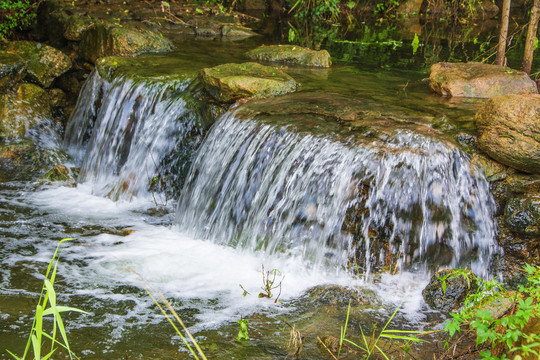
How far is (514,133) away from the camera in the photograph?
4.44m

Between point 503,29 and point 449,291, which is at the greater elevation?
point 503,29

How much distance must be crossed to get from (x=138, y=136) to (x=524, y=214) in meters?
4.41

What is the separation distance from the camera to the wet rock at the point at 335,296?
3.92 metres

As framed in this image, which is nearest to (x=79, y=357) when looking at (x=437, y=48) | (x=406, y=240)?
(x=406, y=240)

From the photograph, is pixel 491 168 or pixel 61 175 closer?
pixel 491 168

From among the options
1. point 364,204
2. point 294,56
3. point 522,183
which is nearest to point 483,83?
point 522,183

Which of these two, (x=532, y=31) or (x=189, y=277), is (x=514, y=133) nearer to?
(x=532, y=31)

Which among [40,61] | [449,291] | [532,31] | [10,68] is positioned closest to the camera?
[449,291]

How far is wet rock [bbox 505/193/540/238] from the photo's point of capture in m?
4.29

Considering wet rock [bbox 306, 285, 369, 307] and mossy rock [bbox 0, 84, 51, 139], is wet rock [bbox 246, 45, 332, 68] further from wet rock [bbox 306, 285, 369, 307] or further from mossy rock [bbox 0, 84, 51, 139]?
wet rock [bbox 306, 285, 369, 307]

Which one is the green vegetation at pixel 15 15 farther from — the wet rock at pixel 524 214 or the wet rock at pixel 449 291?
the wet rock at pixel 524 214

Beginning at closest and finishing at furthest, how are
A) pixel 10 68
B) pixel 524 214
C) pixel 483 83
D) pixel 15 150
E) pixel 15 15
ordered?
pixel 524 214, pixel 483 83, pixel 15 150, pixel 10 68, pixel 15 15

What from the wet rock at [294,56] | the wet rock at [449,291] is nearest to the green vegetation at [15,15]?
the wet rock at [294,56]

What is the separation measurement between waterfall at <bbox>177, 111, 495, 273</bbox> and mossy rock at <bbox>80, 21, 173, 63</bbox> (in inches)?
161
